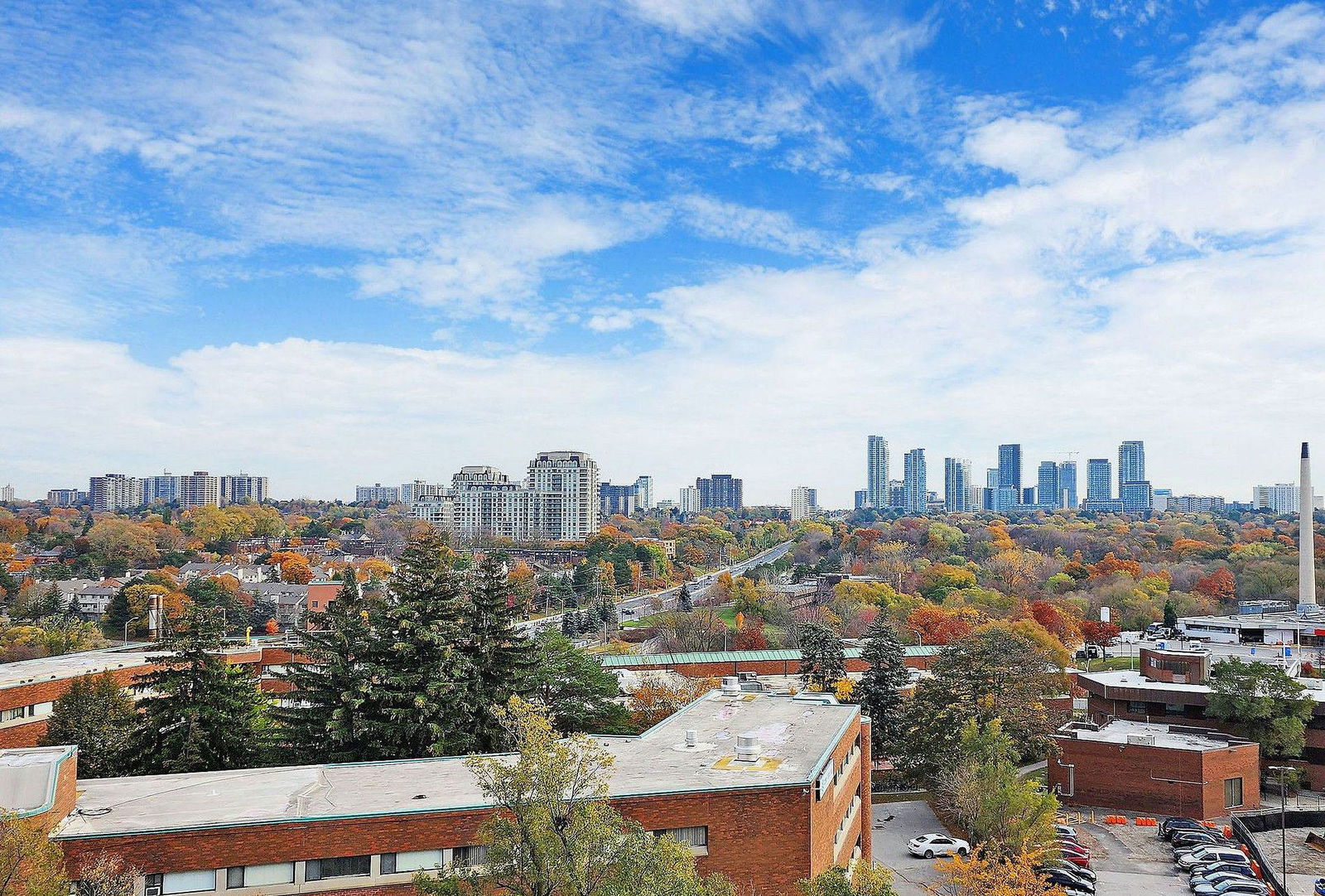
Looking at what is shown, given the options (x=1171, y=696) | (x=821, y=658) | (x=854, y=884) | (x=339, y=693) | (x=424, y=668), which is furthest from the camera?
(x=821, y=658)

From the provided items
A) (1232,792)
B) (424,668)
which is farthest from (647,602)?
(424,668)

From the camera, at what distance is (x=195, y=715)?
26.6 m

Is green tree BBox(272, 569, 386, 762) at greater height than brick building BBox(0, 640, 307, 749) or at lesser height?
greater

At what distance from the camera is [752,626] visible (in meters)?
75.4

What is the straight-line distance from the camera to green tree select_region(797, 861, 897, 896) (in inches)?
579

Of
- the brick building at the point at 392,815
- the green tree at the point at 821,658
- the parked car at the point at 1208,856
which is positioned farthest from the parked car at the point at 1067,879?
the green tree at the point at 821,658

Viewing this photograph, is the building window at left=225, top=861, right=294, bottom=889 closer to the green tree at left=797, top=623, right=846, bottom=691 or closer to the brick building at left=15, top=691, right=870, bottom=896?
the brick building at left=15, top=691, right=870, bottom=896

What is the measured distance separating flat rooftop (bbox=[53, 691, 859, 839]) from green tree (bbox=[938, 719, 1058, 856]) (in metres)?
5.84

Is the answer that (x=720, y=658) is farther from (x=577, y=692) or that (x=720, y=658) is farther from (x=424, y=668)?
(x=424, y=668)

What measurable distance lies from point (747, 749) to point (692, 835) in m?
3.16

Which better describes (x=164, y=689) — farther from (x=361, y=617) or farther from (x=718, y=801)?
(x=718, y=801)

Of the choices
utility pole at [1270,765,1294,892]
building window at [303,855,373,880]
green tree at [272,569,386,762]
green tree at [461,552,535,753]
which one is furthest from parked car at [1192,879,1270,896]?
green tree at [272,569,386,762]

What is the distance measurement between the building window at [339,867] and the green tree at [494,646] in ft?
34.0

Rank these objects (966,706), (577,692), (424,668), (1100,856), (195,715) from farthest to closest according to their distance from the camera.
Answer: (966,706) → (577,692) → (1100,856) → (424,668) → (195,715)
